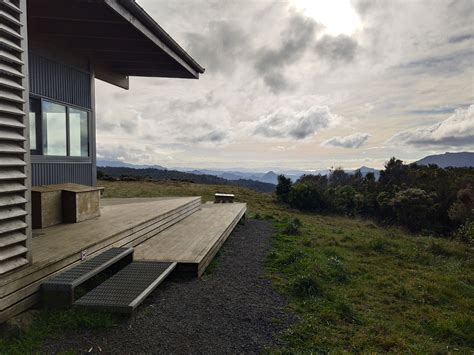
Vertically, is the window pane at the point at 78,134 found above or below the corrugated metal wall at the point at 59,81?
below

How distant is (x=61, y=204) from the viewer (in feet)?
20.0

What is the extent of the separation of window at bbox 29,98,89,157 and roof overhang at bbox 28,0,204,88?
1281 mm

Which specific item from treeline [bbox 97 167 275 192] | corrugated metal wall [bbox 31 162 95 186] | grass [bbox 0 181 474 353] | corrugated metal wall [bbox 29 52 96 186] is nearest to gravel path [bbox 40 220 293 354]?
grass [bbox 0 181 474 353]

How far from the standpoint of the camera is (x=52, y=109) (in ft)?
21.7

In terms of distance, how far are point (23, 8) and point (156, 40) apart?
313cm

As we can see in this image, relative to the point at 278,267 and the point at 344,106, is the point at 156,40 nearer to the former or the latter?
the point at 278,267

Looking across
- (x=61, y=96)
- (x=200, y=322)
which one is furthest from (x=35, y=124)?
(x=200, y=322)

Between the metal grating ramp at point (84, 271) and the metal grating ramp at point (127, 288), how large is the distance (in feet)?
0.61

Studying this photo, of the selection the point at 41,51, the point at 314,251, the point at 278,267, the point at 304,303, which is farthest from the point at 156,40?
the point at 314,251

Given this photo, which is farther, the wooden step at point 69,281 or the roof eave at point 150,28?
the roof eave at point 150,28

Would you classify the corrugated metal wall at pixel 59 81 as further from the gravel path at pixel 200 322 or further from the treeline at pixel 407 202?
the treeline at pixel 407 202

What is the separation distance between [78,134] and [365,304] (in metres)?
7.30

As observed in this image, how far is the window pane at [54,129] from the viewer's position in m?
6.46

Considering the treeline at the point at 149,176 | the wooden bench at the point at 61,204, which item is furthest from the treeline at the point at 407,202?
the wooden bench at the point at 61,204
